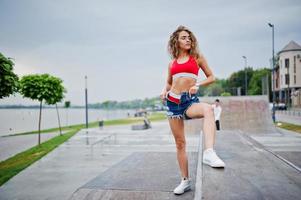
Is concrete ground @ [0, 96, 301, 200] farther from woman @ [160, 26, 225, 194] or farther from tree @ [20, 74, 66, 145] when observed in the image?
tree @ [20, 74, 66, 145]

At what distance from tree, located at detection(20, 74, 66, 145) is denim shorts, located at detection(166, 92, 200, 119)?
13.1m

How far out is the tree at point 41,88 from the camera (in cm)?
1430

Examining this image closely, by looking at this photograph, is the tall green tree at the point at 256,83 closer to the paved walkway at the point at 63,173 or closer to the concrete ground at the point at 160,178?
the concrete ground at the point at 160,178

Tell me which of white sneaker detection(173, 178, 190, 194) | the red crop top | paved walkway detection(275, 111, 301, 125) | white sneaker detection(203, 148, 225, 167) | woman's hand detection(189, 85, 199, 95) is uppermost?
the red crop top

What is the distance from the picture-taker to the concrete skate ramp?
17.3m

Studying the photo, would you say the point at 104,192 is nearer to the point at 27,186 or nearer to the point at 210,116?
the point at 210,116

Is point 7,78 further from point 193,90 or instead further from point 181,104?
point 193,90

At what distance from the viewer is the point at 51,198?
548cm

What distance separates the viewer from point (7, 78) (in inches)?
244

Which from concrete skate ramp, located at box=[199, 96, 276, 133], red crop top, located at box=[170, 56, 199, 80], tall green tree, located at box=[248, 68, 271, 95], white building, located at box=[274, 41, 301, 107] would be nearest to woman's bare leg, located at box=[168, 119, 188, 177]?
red crop top, located at box=[170, 56, 199, 80]

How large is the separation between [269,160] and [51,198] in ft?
14.0

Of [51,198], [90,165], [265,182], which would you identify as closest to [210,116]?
[265,182]

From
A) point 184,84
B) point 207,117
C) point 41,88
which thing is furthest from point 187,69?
point 41,88

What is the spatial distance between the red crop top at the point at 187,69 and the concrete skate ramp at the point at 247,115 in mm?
15742
